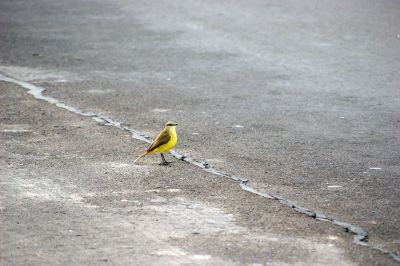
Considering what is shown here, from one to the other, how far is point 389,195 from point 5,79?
280 inches

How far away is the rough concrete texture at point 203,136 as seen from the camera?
6.42 metres

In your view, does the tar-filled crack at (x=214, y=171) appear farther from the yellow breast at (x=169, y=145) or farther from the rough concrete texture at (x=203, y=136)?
the yellow breast at (x=169, y=145)

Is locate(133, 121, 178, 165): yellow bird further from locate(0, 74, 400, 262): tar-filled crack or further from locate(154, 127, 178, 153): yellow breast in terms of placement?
locate(0, 74, 400, 262): tar-filled crack

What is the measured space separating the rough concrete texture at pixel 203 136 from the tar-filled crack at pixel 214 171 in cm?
10

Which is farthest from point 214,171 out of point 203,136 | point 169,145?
point 203,136

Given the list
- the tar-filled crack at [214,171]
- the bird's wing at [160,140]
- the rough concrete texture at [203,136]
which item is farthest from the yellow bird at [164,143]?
the tar-filled crack at [214,171]

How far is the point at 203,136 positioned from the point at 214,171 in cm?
144

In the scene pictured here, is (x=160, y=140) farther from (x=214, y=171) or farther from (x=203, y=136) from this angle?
(x=203, y=136)

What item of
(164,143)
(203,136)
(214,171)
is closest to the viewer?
(214,171)

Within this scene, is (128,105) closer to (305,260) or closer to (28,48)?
(28,48)

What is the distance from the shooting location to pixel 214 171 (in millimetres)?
8328

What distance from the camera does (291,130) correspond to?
32.7 ft

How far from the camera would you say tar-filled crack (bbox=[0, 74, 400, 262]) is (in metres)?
6.47

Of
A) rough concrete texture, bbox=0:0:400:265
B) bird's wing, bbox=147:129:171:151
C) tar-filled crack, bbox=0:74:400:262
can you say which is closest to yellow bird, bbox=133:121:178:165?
bird's wing, bbox=147:129:171:151
